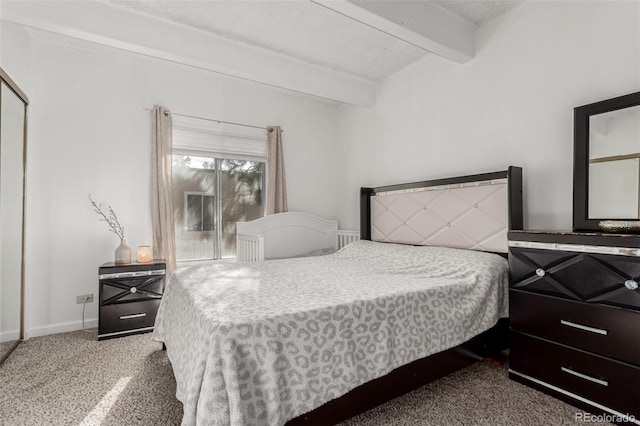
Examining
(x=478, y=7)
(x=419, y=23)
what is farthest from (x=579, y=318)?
(x=478, y=7)

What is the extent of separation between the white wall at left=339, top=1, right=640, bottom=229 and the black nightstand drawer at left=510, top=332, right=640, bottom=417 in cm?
89

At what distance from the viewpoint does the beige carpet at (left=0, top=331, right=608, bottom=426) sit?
1619 mm

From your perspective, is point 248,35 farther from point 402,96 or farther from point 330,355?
point 330,355

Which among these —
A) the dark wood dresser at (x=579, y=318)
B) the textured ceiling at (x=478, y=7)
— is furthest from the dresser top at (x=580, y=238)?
the textured ceiling at (x=478, y=7)

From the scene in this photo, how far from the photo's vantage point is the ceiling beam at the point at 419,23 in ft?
6.82

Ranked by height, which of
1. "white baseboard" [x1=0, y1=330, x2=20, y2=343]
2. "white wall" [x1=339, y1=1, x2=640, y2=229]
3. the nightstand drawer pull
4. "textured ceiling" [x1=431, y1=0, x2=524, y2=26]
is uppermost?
"textured ceiling" [x1=431, y1=0, x2=524, y2=26]

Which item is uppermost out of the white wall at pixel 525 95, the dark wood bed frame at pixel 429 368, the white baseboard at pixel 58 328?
the white wall at pixel 525 95

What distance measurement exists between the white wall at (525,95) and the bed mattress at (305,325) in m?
0.82

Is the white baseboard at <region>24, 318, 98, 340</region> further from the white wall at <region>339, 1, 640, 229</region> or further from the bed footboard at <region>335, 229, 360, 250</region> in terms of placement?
the white wall at <region>339, 1, 640, 229</region>

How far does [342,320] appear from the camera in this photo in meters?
1.46

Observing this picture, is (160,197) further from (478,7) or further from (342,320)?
(478,7)

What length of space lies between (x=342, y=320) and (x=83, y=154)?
3.06 m

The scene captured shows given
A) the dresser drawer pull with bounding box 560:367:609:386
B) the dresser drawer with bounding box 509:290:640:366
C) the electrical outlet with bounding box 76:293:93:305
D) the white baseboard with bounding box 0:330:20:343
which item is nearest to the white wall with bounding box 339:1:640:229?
the dresser drawer with bounding box 509:290:640:366

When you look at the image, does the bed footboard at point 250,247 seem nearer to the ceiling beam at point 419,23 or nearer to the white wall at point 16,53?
the ceiling beam at point 419,23
